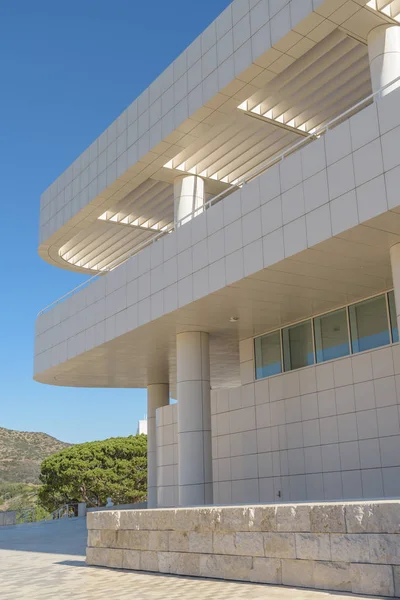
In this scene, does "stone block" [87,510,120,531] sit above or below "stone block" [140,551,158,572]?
above

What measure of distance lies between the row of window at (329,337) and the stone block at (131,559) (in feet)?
28.5

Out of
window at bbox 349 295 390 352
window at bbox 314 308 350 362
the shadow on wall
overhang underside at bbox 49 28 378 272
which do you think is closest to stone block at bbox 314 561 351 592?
the shadow on wall

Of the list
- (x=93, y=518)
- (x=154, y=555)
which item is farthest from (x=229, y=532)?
(x=93, y=518)

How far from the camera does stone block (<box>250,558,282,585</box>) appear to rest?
31.1 ft

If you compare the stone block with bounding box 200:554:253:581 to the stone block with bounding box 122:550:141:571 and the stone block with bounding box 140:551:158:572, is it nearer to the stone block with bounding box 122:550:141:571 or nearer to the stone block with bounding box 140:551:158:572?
the stone block with bounding box 140:551:158:572

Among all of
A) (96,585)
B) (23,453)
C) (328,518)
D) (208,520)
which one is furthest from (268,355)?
(23,453)

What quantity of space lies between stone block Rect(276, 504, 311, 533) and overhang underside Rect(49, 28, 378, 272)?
34.7 ft

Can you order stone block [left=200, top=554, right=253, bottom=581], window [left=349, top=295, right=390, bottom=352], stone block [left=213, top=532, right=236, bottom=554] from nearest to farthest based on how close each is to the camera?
stone block [left=200, top=554, right=253, bottom=581], stone block [left=213, top=532, right=236, bottom=554], window [left=349, top=295, right=390, bottom=352]

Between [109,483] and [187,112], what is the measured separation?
114 ft

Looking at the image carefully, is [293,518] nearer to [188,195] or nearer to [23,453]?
[188,195]

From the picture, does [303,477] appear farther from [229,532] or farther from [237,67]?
[237,67]

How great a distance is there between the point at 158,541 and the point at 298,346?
979 cm

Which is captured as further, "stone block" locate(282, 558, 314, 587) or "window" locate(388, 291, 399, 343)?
"window" locate(388, 291, 399, 343)

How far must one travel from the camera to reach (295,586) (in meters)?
9.15
